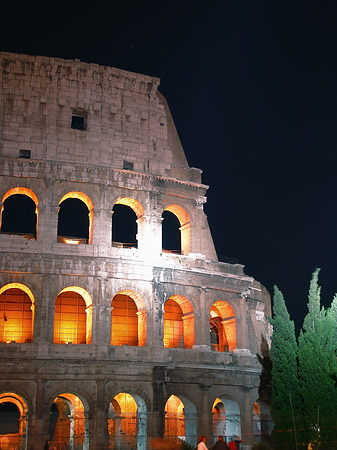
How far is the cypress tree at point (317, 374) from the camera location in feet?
85.4

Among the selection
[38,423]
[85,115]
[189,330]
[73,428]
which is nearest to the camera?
[38,423]

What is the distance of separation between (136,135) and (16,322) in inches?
443

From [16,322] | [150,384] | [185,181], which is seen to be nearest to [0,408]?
[16,322]

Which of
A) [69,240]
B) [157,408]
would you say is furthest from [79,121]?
[157,408]

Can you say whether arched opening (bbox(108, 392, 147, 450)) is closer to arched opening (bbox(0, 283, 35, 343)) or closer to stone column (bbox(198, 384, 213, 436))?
stone column (bbox(198, 384, 213, 436))

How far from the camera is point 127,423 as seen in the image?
103 ft

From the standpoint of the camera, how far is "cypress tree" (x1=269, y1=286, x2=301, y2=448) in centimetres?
2753

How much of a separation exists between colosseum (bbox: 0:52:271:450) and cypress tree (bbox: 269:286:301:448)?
10.1 feet

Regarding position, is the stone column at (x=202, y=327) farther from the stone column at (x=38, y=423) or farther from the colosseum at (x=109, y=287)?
the stone column at (x=38, y=423)

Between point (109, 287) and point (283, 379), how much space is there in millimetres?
9004

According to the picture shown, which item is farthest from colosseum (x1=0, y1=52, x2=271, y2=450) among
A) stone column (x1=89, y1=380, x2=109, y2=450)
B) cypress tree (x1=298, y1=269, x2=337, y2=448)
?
cypress tree (x1=298, y1=269, x2=337, y2=448)

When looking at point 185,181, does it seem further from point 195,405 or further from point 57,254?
point 195,405

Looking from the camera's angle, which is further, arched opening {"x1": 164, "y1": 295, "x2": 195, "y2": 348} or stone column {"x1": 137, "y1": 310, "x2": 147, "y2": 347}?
arched opening {"x1": 164, "y1": 295, "x2": 195, "y2": 348}

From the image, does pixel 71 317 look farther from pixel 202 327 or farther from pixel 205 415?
pixel 205 415
